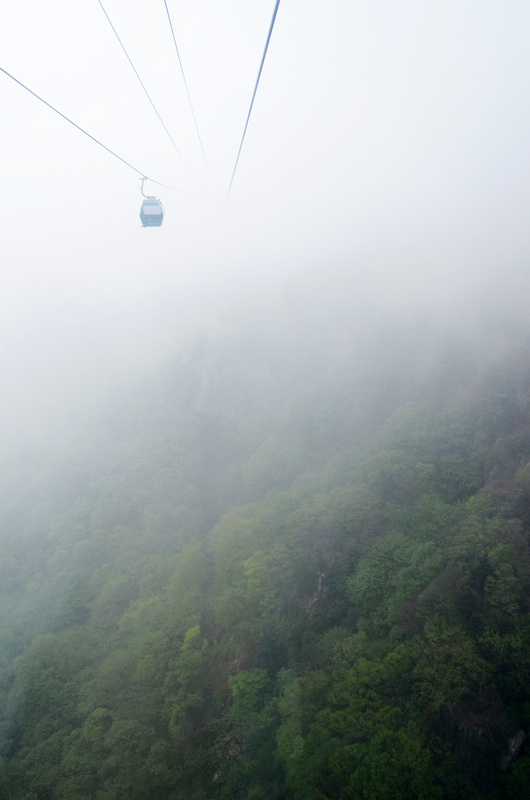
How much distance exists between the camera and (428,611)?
102 feet

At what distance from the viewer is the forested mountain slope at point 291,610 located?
83.2 ft

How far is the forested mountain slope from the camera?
2536 cm

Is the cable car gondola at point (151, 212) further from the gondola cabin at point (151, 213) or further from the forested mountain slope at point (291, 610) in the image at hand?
the forested mountain slope at point (291, 610)

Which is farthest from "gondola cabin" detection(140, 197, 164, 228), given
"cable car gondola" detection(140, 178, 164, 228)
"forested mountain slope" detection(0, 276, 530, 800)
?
"forested mountain slope" detection(0, 276, 530, 800)

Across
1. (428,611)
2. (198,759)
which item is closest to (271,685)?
(198,759)

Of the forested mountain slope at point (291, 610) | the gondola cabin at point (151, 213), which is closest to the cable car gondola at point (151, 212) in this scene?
the gondola cabin at point (151, 213)

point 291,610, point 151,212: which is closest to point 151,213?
point 151,212

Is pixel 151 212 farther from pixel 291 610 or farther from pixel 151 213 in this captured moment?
pixel 291 610

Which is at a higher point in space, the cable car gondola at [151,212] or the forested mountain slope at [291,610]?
the cable car gondola at [151,212]

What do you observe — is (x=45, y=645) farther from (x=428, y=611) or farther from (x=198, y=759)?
(x=428, y=611)

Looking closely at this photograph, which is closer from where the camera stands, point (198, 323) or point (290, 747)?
point (290, 747)

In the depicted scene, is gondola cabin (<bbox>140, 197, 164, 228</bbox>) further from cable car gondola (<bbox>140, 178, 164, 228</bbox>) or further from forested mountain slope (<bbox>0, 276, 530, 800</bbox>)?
Result: forested mountain slope (<bbox>0, 276, 530, 800</bbox>)

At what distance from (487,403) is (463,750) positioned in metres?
50.7

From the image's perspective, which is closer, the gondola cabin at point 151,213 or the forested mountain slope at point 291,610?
the forested mountain slope at point 291,610
